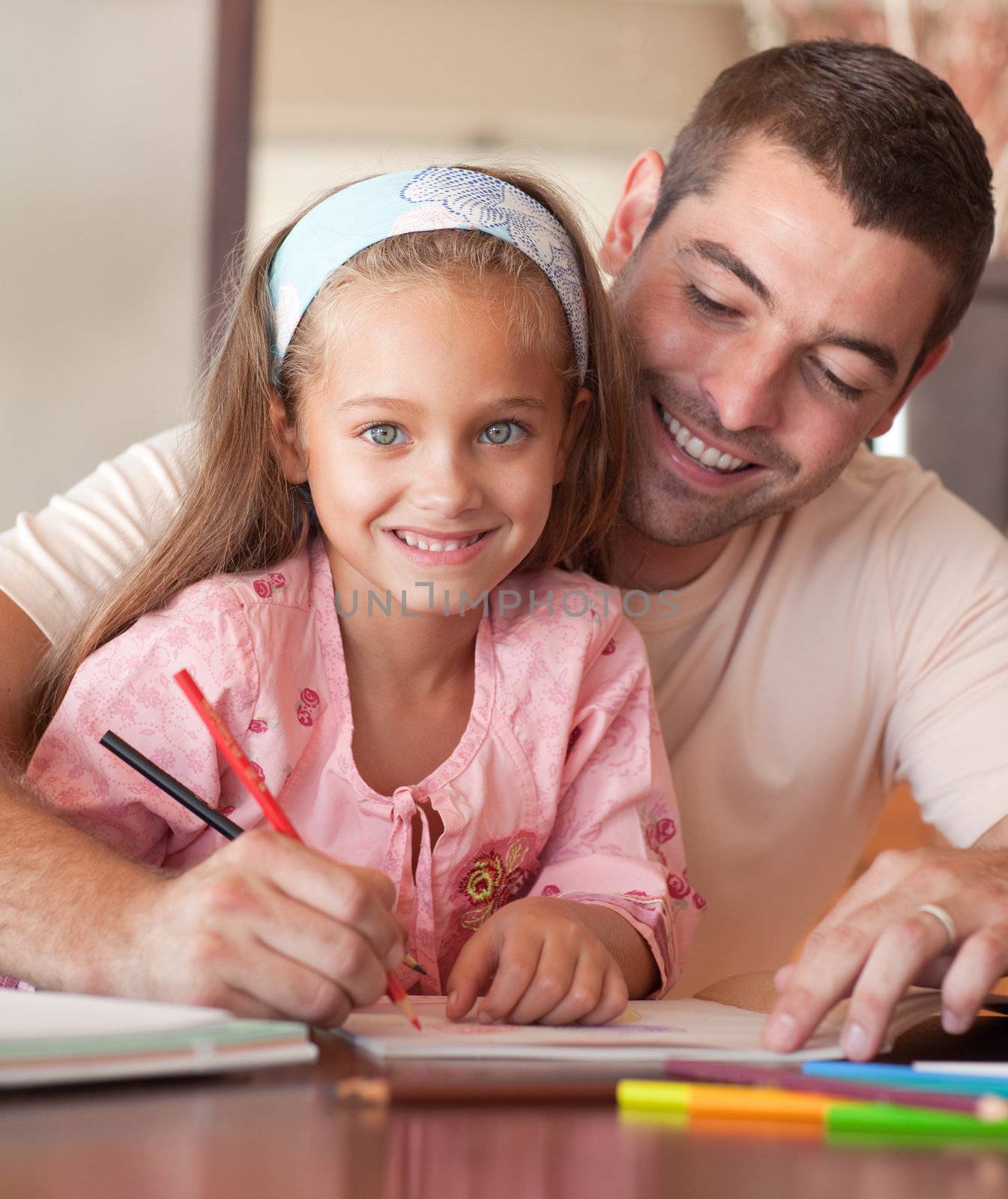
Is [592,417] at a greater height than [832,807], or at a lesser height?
greater

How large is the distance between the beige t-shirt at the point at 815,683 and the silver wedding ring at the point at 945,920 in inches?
26.9

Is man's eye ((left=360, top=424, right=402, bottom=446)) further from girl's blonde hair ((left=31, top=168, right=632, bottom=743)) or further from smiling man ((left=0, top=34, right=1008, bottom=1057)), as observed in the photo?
smiling man ((left=0, top=34, right=1008, bottom=1057))

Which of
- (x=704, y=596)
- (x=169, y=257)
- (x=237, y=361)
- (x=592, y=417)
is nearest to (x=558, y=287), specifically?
(x=592, y=417)

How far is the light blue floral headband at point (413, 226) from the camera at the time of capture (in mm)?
1315

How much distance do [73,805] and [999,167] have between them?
12.1ft

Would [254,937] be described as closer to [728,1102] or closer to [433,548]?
[728,1102]

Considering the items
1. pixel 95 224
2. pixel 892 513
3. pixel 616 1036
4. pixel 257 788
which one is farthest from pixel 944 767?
pixel 95 224

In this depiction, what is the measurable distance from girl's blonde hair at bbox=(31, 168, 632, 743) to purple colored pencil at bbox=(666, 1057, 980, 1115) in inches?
27.7

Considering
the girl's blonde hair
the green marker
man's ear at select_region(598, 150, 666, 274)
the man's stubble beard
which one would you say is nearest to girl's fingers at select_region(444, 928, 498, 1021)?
the green marker

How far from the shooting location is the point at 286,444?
1417 millimetres

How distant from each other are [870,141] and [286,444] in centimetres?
72

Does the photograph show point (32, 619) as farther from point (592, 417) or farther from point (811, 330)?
point (811, 330)

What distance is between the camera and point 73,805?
1195mm

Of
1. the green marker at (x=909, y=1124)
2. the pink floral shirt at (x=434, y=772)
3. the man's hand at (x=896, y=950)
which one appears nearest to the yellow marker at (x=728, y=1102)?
the green marker at (x=909, y=1124)
